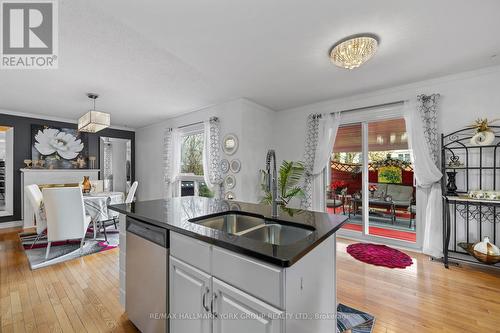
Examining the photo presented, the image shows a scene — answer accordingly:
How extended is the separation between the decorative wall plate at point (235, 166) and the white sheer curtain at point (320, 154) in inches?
51.4

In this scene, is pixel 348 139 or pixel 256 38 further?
pixel 348 139

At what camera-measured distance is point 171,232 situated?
1.34 metres

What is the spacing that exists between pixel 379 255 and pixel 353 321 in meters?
1.61

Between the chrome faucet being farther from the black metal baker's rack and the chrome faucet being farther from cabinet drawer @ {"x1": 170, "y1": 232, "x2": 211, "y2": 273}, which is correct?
the black metal baker's rack

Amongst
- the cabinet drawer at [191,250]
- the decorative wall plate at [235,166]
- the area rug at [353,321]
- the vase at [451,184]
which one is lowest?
the area rug at [353,321]

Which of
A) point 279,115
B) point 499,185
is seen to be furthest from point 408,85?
point 279,115

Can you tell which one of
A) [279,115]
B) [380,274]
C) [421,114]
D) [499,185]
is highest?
[279,115]

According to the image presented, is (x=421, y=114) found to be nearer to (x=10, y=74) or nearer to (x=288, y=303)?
(x=288, y=303)

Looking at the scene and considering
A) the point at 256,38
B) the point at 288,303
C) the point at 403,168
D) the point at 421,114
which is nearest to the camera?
the point at 288,303

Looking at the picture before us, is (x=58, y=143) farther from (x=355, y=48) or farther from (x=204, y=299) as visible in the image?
(x=355, y=48)

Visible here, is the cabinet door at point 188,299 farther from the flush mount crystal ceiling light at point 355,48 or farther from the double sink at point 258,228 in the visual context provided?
the flush mount crystal ceiling light at point 355,48

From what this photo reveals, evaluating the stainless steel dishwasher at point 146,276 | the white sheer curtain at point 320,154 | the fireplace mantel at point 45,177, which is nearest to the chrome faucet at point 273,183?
the stainless steel dishwasher at point 146,276

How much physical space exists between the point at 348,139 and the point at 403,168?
3.34 ft

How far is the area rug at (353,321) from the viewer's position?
163 cm
